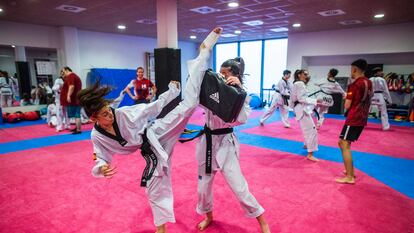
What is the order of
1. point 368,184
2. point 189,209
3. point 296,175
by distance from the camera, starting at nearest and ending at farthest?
point 189,209 < point 368,184 < point 296,175

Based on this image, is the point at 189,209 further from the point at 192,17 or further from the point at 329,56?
the point at 329,56

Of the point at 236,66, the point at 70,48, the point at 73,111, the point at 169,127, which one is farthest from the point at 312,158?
the point at 70,48

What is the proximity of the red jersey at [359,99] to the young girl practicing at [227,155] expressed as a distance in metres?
1.86

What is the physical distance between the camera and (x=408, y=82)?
8.87 metres

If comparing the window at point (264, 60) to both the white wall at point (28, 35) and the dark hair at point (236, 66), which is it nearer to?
the white wall at point (28, 35)

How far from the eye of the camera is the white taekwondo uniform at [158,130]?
6.26 ft

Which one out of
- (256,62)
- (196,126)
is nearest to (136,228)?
(196,126)

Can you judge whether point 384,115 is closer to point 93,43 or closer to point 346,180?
point 346,180

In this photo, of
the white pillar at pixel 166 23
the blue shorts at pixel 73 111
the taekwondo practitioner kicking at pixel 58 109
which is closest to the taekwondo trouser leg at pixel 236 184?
the white pillar at pixel 166 23

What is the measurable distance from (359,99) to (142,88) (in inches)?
176

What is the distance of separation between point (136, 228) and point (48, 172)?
7.66ft

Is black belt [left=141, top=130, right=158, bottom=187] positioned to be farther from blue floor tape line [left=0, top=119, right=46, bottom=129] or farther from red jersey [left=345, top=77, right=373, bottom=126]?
blue floor tape line [left=0, top=119, right=46, bottom=129]

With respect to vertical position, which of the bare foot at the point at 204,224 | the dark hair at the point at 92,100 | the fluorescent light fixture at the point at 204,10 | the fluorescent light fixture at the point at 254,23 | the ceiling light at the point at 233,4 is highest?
the fluorescent light fixture at the point at 204,10

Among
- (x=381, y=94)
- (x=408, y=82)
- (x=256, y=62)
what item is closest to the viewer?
(x=381, y=94)
